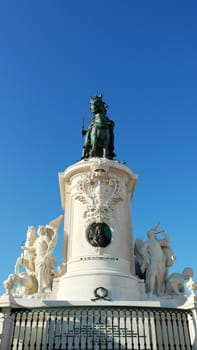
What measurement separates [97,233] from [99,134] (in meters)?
6.33

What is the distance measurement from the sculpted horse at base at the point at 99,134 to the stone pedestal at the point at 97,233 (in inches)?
75.3

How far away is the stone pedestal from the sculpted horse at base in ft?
6.27

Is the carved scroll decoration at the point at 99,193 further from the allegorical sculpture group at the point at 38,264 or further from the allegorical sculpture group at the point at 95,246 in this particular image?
the allegorical sculpture group at the point at 38,264

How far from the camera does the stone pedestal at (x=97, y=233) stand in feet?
42.5

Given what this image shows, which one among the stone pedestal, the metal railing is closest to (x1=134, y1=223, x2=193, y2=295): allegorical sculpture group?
the stone pedestal

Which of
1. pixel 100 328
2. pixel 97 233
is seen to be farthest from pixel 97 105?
pixel 100 328

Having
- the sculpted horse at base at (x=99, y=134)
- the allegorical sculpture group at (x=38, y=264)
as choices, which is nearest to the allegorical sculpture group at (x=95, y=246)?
the allegorical sculpture group at (x=38, y=264)

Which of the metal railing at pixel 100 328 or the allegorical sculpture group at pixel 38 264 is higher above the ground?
the allegorical sculpture group at pixel 38 264

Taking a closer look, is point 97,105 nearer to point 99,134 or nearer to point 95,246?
point 99,134

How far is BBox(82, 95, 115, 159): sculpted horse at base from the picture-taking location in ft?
58.7

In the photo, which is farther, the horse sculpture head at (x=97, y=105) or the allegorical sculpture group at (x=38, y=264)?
the horse sculpture head at (x=97, y=105)

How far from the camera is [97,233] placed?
46.0 ft

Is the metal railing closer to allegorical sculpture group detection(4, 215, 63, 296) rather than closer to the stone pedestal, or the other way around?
the stone pedestal

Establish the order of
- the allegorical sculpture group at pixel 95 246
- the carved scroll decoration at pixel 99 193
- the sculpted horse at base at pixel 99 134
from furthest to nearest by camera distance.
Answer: the sculpted horse at base at pixel 99 134 < the carved scroll decoration at pixel 99 193 < the allegorical sculpture group at pixel 95 246
